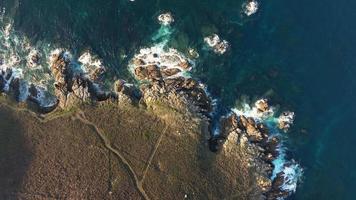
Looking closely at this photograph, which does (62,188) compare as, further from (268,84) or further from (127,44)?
(268,84)

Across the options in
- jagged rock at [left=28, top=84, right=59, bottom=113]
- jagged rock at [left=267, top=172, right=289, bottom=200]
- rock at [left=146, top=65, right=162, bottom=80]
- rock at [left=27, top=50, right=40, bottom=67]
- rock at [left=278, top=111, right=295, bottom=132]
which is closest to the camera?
jagged rock at [left=267, top=172, right=289, bottom=200]

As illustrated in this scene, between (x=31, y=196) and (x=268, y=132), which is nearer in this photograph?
(x=31, y=196)

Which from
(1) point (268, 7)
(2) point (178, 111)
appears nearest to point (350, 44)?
(1) point (268, 7)

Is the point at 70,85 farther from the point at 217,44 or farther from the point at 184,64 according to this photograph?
the point at 217,44

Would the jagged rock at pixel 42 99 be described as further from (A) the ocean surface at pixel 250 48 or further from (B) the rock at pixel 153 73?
(B) the rock at pixel 153 73

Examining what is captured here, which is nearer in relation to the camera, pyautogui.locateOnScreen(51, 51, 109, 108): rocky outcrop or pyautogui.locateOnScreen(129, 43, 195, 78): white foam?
pyautogui.locateOnScreen(51, 51, 109, 108): rocky outcrop

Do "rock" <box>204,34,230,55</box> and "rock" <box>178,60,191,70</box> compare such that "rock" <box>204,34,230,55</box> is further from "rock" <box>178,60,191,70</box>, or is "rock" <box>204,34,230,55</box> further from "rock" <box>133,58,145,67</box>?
"rock" <box>133,58,145,67</box>

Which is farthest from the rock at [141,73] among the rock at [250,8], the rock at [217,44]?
the rock at [250,8]

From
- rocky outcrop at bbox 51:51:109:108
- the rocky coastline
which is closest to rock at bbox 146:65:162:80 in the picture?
the rocky coastline

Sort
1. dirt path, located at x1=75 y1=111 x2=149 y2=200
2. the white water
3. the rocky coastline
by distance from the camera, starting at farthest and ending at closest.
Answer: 1. the white water
2. the rocky coastline
3. dirt path, located at x1=75 y1=111 x2=149 y2=200
